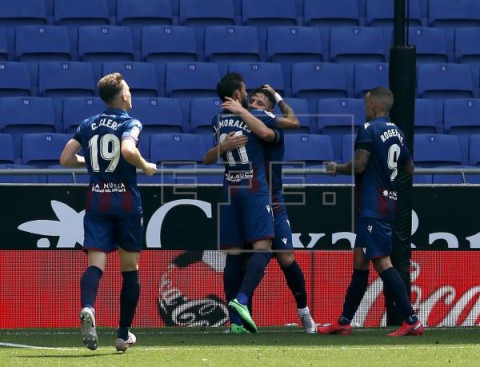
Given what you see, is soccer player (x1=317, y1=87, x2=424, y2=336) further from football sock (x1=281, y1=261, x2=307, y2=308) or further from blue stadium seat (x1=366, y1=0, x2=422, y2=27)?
blue stadium seat (x1=366, y1=0, x2=422, y2=27)

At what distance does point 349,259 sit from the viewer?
32.9 feet

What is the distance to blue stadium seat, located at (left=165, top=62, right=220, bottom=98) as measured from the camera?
13.7 meters

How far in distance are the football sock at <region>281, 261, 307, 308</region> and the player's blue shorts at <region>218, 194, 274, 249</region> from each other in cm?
43

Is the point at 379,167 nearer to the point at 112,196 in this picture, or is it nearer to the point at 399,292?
the point at 399,292

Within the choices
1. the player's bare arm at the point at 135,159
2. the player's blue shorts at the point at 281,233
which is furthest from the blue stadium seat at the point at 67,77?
the player's bare arm at the point at 135,159

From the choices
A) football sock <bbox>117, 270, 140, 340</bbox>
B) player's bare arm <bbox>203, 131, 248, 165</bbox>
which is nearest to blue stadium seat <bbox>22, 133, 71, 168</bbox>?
player's bare arm <bbox>203, 131, 248, 165</bbox>

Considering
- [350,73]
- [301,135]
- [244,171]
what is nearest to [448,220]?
[244,171]

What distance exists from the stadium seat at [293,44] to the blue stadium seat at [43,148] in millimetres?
3205

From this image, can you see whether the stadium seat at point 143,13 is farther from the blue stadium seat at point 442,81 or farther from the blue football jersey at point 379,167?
the blue football jersey at point 379,167

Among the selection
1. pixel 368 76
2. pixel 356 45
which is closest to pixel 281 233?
pixel 368 76

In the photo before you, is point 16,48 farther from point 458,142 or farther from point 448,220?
point 448,220

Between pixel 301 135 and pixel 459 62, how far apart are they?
3.17m

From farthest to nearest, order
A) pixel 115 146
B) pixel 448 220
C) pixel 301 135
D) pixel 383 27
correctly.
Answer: pixel 383 27 → pixel 301 135 → pixel 448 220 → pixel 115 146

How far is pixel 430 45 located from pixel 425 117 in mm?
1497
